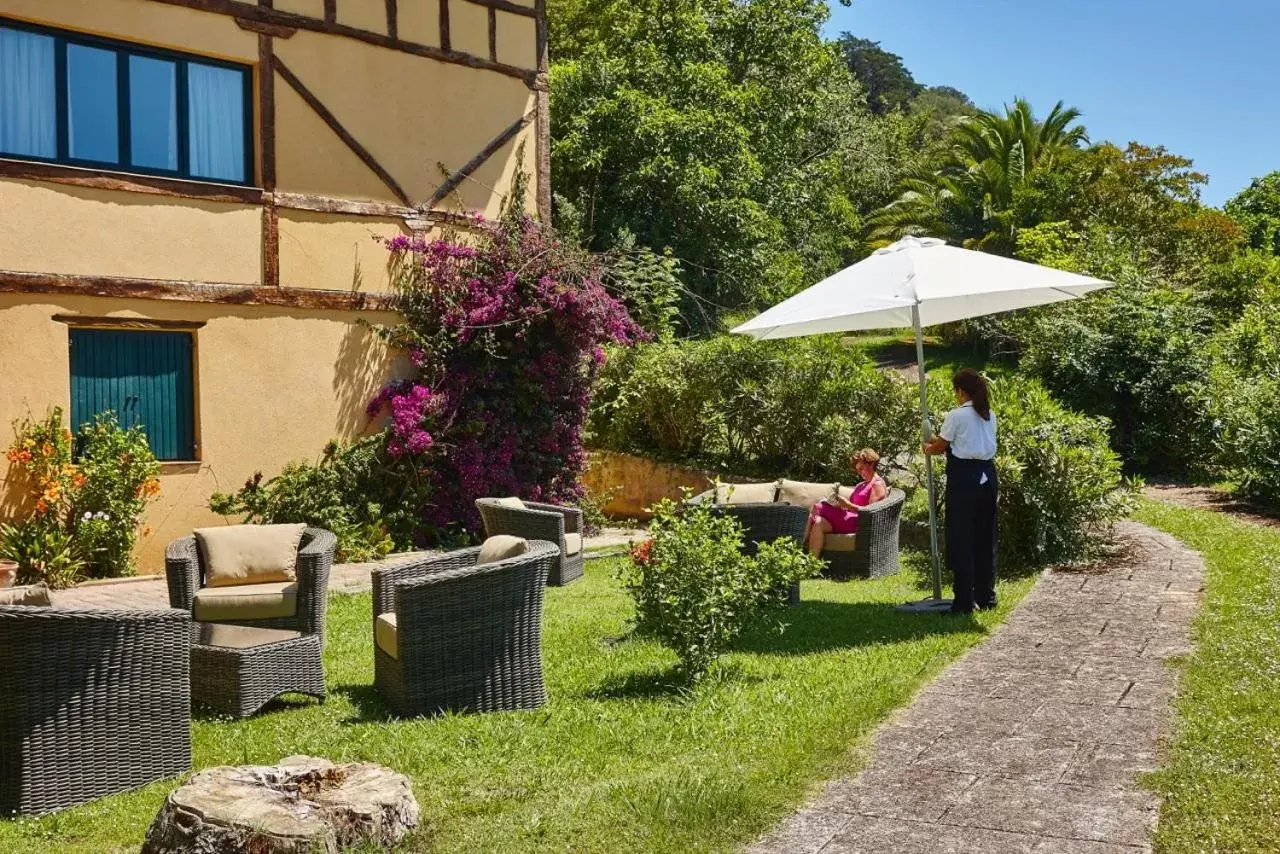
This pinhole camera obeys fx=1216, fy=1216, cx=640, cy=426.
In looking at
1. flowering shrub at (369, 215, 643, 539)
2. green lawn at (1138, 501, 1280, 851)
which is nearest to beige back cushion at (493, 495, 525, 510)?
flowering shrub at (369, 215, 643, 539)

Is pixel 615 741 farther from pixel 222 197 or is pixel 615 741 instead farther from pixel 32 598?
pixel 222 197

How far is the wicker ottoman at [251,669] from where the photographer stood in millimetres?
6480

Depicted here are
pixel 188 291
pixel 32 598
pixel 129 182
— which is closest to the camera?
pixel 32 598

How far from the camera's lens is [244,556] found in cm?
815

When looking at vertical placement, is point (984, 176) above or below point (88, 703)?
above

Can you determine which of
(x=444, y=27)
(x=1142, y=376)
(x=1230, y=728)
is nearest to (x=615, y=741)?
(x=1230, y=728)

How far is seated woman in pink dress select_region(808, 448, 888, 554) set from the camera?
10.7 metres

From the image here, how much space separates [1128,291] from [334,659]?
1344 centimetres

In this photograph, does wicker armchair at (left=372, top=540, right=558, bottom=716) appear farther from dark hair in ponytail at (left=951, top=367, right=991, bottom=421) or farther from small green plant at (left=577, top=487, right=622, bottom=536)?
small green plant at (left=577, top=487, right=622, bottom=536)

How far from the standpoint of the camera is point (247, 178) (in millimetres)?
12305

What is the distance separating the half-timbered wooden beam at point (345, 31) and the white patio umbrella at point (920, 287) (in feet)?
21.1

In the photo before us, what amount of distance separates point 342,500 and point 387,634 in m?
→ 6.39

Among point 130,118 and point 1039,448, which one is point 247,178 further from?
point 1039,448

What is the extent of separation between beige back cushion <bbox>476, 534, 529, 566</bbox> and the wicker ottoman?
1.09 meters
